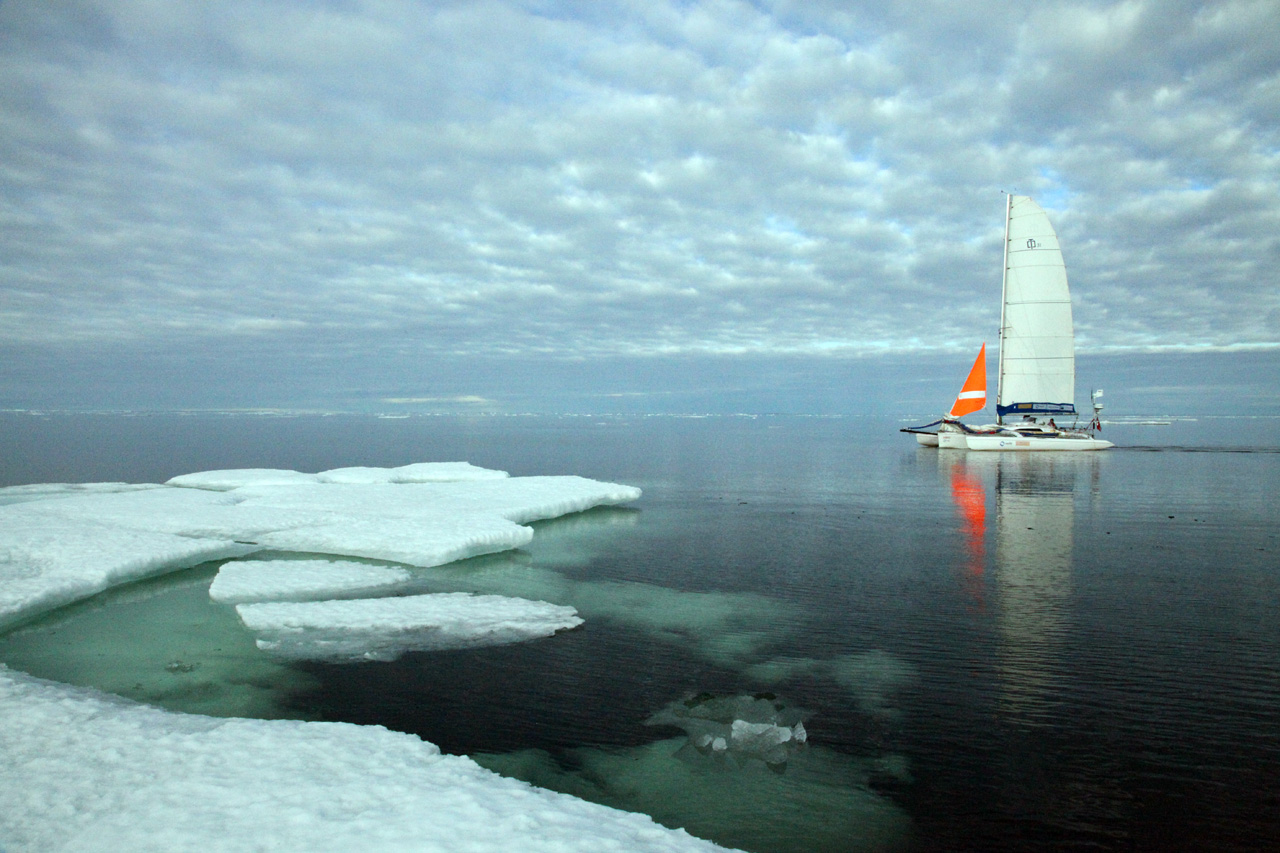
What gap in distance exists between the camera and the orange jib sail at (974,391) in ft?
183

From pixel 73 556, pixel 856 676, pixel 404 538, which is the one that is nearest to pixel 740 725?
pixel 856 676

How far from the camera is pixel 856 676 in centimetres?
1002

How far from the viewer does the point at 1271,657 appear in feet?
35.2

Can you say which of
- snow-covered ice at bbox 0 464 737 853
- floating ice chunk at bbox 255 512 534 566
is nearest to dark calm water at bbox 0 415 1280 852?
floating ice chunk at bbox 255 512 534 566

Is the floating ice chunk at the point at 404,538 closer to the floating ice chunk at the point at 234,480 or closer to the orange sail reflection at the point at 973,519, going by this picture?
the orange sail reflection at the point at 973,519

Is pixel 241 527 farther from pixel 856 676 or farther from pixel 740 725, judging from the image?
pixel 856 676

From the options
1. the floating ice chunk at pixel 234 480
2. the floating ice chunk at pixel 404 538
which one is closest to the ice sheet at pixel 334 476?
the floating ice chunk at pixel 234 480

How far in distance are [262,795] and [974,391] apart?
58898mm

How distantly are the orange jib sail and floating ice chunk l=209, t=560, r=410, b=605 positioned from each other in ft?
168

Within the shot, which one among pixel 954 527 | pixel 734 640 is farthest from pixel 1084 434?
pixel 734 640

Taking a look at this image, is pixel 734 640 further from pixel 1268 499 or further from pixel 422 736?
pixel 1268 499

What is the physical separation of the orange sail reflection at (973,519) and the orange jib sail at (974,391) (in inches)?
604

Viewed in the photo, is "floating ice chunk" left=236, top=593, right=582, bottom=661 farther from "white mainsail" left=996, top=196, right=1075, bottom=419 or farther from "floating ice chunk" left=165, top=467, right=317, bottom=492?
"white mainsail" left=996, top=196, right=1075, bottom=419

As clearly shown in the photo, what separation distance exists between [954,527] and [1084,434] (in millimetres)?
38629
